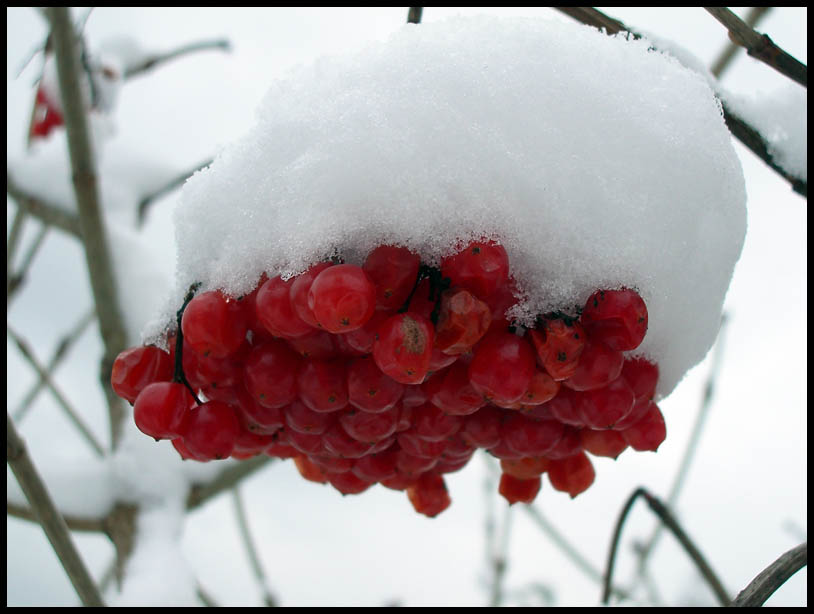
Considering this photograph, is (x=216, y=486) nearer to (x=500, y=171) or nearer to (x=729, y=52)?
(x=500, y=171)

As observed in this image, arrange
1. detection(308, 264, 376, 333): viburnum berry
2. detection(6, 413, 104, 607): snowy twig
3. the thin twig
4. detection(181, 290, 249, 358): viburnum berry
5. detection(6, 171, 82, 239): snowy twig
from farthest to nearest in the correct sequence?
1. the thin twig
2. detection(6, 171, 82, 239): snowy twig
3. detection(6, 413, 104, 607): snowy twig
4. detection(181, 290, 249, 358): viburnum berry
5. detection(308, 264, 376, 333): viburnum berry

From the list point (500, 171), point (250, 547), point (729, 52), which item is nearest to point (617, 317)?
point (500, 171)

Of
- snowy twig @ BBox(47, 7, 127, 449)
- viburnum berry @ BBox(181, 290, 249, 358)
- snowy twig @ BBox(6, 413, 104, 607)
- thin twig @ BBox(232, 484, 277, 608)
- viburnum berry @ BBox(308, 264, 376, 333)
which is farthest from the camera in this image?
thin twig @ BBox(232, 484, 277, 608)

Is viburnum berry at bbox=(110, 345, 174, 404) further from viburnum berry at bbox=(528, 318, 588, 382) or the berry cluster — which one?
viburnum berry at bbox=(528, 318, 588, 382)

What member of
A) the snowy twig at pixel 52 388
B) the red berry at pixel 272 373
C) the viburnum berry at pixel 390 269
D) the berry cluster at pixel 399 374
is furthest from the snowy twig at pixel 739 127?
the snowy twig at pixel 52 388

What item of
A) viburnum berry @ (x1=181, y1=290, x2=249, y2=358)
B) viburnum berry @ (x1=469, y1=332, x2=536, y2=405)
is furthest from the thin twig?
viburnum berry @ (x1=469, y1=332, x2=536, y2=405)

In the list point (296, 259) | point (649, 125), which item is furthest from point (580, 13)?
point (296, 259)
